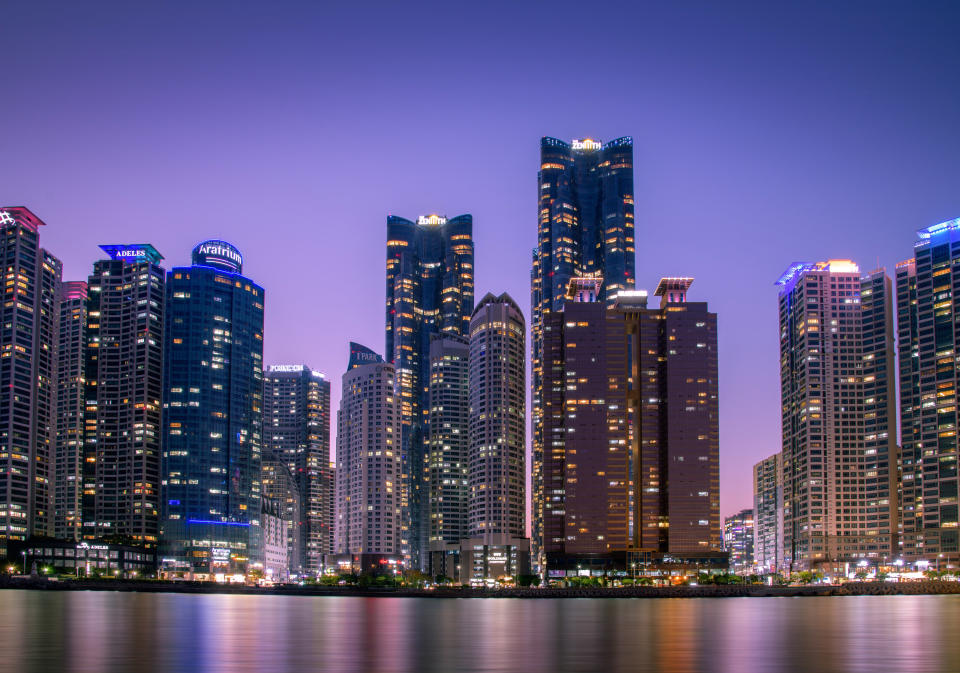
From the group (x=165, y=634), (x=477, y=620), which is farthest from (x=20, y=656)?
(x=477, y=620)

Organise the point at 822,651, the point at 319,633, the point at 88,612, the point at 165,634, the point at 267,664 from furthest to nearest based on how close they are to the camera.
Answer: the point at 88,612, the point at 319,633, the point at 165,634, the point at 822,651, the point at 267,664

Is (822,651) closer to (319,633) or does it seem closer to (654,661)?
(654,661)

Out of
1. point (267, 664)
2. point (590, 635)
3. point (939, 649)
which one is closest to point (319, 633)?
point (590, 635)

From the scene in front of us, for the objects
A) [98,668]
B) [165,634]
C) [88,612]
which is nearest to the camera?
[98,668]

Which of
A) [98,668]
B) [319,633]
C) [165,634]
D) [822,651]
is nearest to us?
[98,668]

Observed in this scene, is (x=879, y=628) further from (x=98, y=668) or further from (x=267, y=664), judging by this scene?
(x=98, y=668)

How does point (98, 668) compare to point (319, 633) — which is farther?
point (319, 633)

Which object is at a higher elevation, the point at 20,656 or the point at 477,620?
the point at 20,656

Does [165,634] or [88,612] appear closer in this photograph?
[165,634]

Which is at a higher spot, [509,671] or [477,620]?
[509,671]
